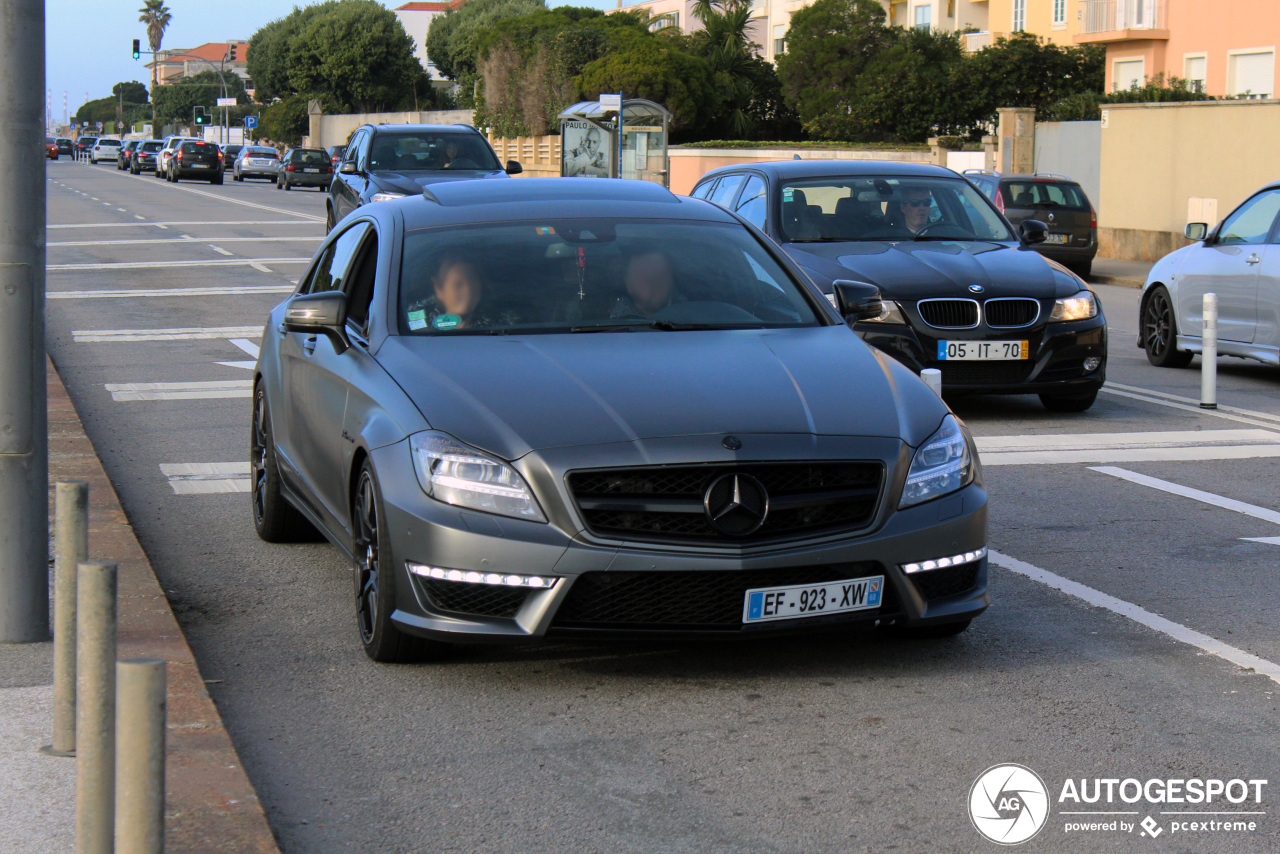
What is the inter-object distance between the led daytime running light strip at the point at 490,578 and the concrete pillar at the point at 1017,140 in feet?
103

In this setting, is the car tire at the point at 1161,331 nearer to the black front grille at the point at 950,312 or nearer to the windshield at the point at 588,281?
the black front grille at the point at 950,312

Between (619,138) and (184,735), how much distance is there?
33779 millimetres

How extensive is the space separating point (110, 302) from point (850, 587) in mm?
14431

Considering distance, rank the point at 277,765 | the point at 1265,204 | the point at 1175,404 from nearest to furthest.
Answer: the point at 277,765 < the point at 1175,404 < the point at 1265,204

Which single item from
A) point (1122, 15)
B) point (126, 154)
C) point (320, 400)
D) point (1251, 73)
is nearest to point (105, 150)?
point (126, 154)

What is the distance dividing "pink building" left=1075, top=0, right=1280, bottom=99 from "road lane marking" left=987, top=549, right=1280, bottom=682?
33.9 m

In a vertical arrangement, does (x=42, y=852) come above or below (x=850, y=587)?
below

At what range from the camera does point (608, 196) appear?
655 centimetres

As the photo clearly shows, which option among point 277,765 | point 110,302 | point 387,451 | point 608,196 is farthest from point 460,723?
point 110,302

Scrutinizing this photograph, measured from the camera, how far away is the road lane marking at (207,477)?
8.09 m

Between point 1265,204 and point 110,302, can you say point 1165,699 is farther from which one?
point 110,302

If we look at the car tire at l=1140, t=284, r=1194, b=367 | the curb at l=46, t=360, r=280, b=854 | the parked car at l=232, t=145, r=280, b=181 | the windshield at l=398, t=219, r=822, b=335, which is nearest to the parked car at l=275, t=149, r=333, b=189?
the parked car at l=232, t=145, r=280, b=181

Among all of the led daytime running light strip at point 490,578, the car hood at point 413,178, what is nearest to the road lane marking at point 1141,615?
the led daytime running light strip at point 490,578

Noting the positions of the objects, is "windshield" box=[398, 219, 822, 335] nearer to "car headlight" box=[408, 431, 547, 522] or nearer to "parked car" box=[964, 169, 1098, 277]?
"car headlight" box=[408, 431, 547, 522]
